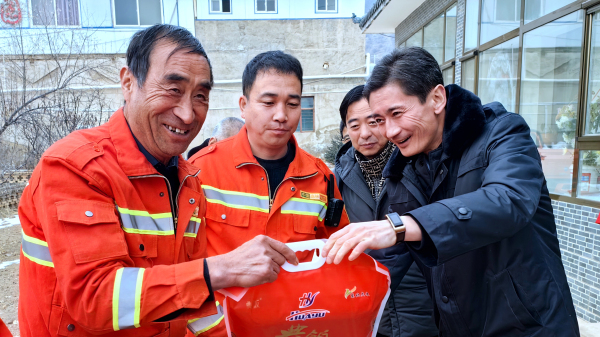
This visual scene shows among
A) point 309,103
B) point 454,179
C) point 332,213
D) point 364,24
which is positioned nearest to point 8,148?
point 364,24

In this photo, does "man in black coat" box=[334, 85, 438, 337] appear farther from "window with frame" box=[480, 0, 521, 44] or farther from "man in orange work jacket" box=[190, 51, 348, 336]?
"window with frame" box=[480, 0, 521, 44]

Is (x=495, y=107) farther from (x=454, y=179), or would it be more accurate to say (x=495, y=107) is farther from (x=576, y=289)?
(x=576, y=289)

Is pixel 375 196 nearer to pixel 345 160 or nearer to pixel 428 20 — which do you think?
pixel 345 160

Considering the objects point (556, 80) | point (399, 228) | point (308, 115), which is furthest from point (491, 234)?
point (308, 115)

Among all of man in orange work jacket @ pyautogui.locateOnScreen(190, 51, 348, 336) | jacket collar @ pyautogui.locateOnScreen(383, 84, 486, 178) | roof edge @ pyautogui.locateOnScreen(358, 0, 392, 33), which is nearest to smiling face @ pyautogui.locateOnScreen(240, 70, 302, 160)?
man in orange work jacket @ pyautogui.locateOnScreen(190, 51, 348, 336)

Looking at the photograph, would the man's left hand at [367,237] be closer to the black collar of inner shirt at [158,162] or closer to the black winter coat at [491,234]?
the black winter coat at [491,234]

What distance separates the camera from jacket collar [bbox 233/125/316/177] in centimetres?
220

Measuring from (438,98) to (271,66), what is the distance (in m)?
0.97

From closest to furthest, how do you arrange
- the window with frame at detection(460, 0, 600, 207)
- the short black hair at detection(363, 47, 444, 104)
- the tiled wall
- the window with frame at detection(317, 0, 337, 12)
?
the short black hair at detection(363, 47, 444, 104)
the tiled wall
the window with frame at detection(460, 0, 600, 207)
the window with frame at detection(317, 0, 337, 12)

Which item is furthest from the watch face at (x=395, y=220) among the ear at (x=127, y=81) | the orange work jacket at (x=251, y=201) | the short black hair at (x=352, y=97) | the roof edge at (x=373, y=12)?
the roof edge at (x=373, y=12)

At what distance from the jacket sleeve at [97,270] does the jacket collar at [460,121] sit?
1202 millimetres

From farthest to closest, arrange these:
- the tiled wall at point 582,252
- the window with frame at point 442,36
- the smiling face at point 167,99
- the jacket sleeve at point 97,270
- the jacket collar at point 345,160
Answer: the window with frame at point 442,36, the tiled wall at point 582,252, the jacket collar at point 345,160, the smiling face at point 167,99, the jacket sleeve at point 97,270

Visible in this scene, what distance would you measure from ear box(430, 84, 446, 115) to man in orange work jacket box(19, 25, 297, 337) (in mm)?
1029

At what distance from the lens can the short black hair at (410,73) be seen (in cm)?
185
